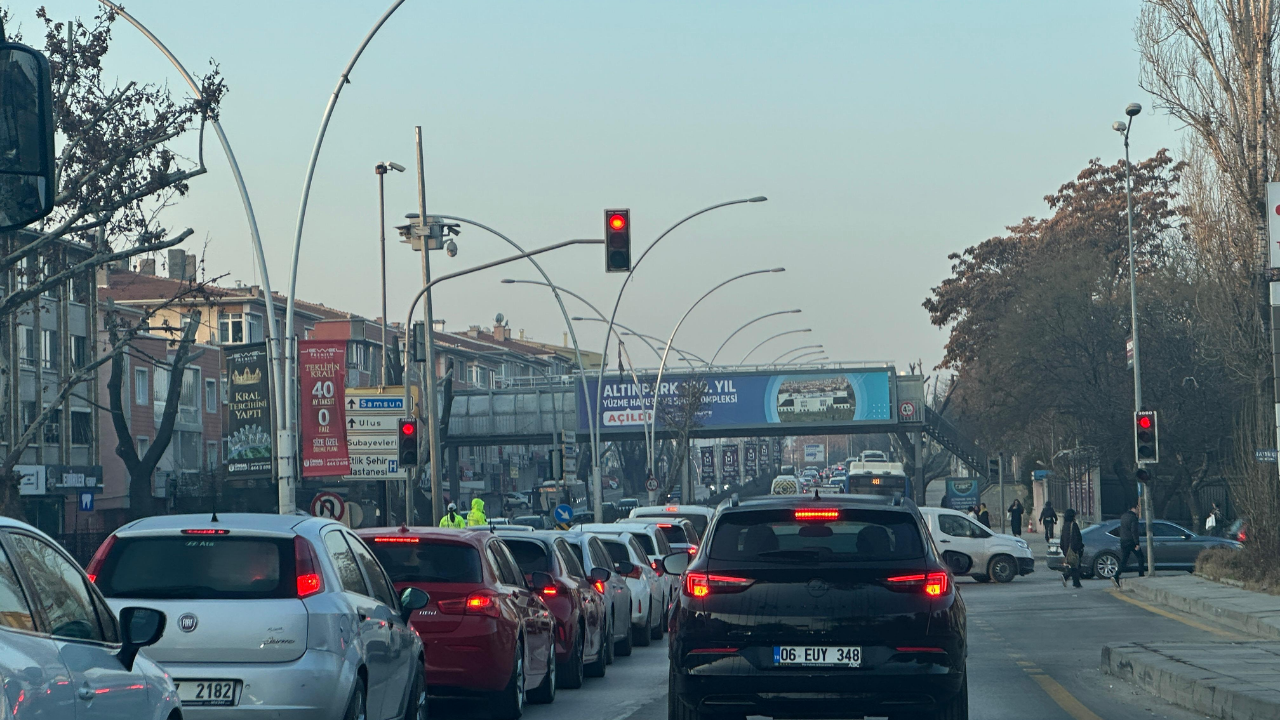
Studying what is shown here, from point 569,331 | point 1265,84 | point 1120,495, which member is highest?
point 1265,84

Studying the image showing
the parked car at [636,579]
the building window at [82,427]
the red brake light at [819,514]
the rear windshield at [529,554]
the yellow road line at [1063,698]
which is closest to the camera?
the red brake light at [819,514]

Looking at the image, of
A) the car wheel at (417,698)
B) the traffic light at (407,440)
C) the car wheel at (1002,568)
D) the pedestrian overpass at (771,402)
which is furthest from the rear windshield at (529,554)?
the pedestrian overpass at (771,402)

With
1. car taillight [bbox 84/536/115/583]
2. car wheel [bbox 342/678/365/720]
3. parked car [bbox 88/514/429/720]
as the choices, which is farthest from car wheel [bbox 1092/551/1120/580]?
car taillight [bbox 84/536/115/583]

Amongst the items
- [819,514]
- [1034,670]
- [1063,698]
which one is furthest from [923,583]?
[1034,670]

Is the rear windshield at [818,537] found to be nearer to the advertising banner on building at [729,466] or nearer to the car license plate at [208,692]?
the car license plate at [208,692]

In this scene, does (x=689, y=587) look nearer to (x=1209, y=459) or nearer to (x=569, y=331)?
(x=569, y=331)

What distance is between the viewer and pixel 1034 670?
1518cm

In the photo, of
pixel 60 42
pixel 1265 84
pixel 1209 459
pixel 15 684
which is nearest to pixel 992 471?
pixel 1209 459

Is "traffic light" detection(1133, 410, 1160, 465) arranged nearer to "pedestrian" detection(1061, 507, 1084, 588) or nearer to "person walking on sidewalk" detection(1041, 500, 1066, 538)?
"pedestrian" detection(1061, 507, 1084, 588)

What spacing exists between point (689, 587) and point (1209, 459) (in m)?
44.2

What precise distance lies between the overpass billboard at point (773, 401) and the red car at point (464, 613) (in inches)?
2473

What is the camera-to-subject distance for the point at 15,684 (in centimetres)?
452

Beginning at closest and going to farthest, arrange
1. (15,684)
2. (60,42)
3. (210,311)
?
(15,684) < (60,42) < (210,311)

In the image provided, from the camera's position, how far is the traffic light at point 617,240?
2525 centimetres
